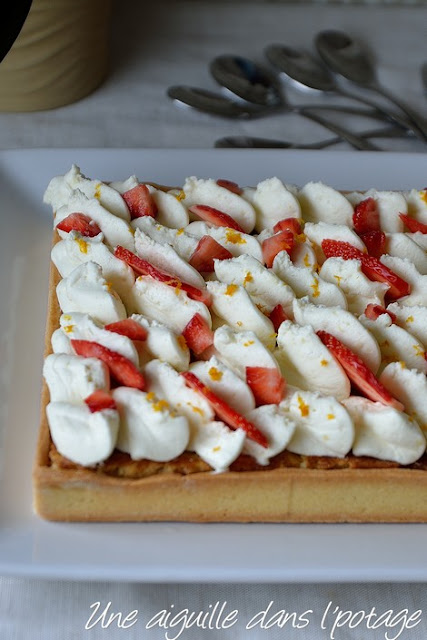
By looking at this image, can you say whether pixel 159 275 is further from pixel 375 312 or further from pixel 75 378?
pixel 375 312

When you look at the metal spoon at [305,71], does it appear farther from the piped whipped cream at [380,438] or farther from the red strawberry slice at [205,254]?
the piped whipped cream at [380,438]

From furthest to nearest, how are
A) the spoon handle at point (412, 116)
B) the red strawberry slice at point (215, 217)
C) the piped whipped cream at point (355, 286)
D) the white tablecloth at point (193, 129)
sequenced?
1. the spoon handle at point (412, 116)
2. the red strawberry slice at point (215, 217)
3. the piped whipped cream at point (355, 286)
4. the white tablecloth at point (193, 129)

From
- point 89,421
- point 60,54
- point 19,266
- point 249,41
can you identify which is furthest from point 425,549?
point 249,41

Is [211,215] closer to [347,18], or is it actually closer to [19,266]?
[19,266]

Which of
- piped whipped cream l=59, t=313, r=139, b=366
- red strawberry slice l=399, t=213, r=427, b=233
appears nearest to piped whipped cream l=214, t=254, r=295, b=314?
piped whipped cream l=59, t=313, r=139, b=366

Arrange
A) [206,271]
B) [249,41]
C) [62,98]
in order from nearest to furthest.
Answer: [206,271], [62,98], [249,41]

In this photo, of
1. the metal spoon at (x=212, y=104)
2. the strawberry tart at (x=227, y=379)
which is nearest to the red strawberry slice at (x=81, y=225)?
the strawberry tart at (x=227, y=379)

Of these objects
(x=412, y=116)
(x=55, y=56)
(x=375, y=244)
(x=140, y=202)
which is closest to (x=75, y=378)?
(x=140, y=202)
